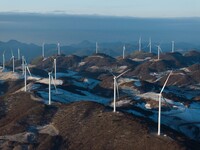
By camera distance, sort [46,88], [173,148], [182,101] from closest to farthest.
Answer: [173,148] < [182,101] < [46,88]

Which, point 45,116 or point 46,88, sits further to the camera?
point 46,88

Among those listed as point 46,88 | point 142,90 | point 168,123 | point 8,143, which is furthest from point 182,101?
point 8,143

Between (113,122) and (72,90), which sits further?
(72,90)

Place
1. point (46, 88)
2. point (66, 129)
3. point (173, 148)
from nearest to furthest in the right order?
point (173, 148) → point (66, 129) → point (46, 88)

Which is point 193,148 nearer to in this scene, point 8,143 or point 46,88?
point 8,143

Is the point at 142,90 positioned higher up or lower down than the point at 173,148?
lower down

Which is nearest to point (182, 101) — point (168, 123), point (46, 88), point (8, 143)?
point (168, 123)

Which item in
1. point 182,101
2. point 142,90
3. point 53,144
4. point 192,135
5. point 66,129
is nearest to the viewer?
point 53,144

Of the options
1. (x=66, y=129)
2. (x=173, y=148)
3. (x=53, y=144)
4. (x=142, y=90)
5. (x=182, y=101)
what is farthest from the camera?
(x=142, y=90)

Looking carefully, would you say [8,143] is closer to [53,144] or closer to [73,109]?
[53,144]
